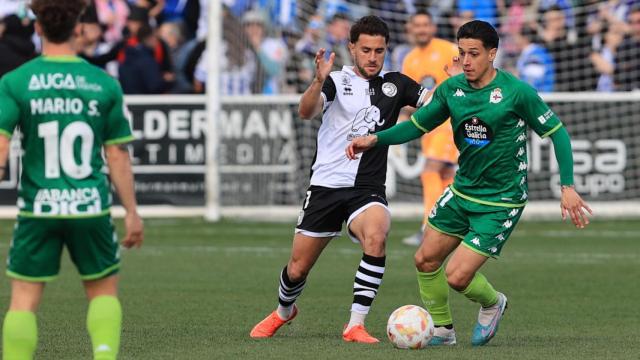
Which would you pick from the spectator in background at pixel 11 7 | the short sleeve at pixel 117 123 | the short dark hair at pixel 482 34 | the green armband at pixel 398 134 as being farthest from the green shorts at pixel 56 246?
the spectator in background at pixel 11 7

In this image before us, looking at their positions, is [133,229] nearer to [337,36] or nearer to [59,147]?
[59,147]

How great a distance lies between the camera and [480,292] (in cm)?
796

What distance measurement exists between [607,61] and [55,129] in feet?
47.2

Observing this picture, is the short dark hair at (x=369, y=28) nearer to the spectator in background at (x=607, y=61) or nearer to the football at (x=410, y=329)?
the football at (x=410, y=329)

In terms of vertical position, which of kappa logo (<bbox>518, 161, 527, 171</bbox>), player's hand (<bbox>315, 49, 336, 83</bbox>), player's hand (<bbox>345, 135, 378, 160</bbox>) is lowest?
kappa logo (<bbox>518, 161, 527, 171</bbox>)

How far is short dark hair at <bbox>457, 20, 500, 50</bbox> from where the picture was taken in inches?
308

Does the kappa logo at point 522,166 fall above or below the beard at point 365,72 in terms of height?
below

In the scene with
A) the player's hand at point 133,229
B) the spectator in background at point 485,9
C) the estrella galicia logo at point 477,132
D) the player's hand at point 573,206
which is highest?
the spectator in background at point 485,9

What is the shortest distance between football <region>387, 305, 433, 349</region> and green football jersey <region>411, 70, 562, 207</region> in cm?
79

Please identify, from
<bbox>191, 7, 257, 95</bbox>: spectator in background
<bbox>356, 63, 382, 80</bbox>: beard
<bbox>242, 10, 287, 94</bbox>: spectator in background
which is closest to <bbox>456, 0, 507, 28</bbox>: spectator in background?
<bbox>242, 10, 287, 94</bbox>: spectator in background

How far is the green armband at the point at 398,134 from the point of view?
26.2 feet

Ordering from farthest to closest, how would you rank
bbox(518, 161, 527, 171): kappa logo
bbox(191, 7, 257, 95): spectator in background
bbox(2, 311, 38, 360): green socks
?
bbox(191, 7, 257, 95): spectator in background, bbox(518, 161, 527, 171): kappa logo, bbox(2, 311, 38, 360): green socks

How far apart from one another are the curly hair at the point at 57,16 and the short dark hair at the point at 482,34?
9.23ft

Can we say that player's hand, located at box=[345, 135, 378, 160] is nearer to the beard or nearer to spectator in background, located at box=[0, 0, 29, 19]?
the beard
